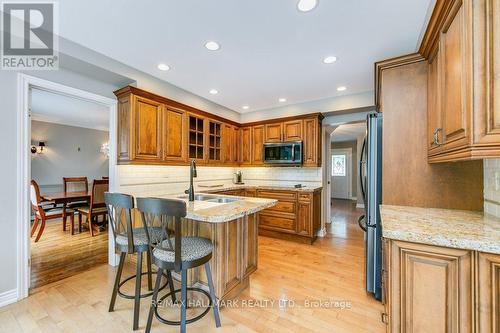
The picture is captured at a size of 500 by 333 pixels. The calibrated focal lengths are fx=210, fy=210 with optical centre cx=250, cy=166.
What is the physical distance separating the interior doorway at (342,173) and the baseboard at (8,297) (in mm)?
9244

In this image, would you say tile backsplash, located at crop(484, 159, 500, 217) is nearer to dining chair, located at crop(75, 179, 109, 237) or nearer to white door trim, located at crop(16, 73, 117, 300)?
white door trim, located at crop(16, 73, 117, 300)

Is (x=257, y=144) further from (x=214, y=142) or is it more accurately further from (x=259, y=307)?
(x=259, y=307)

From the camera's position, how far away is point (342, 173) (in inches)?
352

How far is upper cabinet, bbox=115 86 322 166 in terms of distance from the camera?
8.95 ft

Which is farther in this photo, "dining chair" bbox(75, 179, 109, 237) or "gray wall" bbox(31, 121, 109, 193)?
"gray wall" bbox(31, 121, 109, 193)

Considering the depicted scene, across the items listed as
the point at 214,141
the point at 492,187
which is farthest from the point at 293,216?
the point at 492,187

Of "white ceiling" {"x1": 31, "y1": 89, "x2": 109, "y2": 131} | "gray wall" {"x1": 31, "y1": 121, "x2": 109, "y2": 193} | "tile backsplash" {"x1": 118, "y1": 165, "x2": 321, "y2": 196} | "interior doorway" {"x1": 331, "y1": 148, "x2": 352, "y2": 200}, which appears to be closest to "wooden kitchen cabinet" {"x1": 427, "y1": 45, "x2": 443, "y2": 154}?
"tile backsplash" {"x1": 118, "y1": 165, "x2": 321, "y2": 196}

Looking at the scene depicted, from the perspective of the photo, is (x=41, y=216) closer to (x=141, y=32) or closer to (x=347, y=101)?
(x=141, y=32)

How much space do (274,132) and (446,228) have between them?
3318 millimetres

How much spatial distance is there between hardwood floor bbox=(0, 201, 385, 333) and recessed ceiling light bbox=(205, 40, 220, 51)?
257cm

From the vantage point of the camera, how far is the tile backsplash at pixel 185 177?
116 inches

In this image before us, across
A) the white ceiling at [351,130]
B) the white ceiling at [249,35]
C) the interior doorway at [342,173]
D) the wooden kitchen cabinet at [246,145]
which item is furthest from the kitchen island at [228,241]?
the interior doorway at [342,173]

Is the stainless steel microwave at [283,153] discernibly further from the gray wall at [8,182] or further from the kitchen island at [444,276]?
the gray wall at [8,182]

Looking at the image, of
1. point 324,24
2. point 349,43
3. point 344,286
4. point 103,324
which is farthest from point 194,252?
point 349,43
